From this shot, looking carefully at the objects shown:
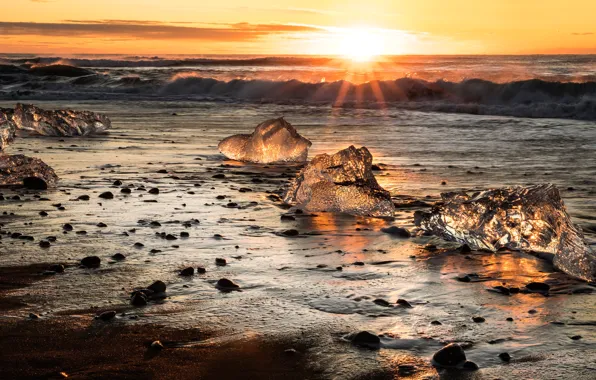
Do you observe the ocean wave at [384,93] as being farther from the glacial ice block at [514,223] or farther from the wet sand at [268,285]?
the glacial ice block at [514,223]

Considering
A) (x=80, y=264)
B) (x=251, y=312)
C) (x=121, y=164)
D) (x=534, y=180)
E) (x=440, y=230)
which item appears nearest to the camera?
(x=251, y=312)

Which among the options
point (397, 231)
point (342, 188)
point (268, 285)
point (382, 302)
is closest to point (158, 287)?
point (268, 285)

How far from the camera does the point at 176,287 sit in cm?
444

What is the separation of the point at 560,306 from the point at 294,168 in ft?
20.4

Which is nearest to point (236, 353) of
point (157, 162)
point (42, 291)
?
point (42, 291)

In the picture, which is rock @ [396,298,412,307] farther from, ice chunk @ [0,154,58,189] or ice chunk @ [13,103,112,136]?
ice chunk @ [13,103,112,136]

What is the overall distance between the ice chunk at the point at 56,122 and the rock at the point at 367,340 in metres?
10.9

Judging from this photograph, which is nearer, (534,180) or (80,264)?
(80,264)

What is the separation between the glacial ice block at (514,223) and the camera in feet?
16.6

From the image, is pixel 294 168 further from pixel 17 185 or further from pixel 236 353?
pixel 236 353

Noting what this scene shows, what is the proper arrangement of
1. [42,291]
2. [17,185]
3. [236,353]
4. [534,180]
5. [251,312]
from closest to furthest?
1. [236,353]
2. [251,312]
3. [42,291]
4. [17,185]
5. [534,180]

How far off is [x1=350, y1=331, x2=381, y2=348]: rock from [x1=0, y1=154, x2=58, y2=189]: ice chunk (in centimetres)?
524

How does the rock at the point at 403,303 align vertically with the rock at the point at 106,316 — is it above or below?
below

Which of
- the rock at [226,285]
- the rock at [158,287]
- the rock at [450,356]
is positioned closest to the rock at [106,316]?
the rock at [158,287]
